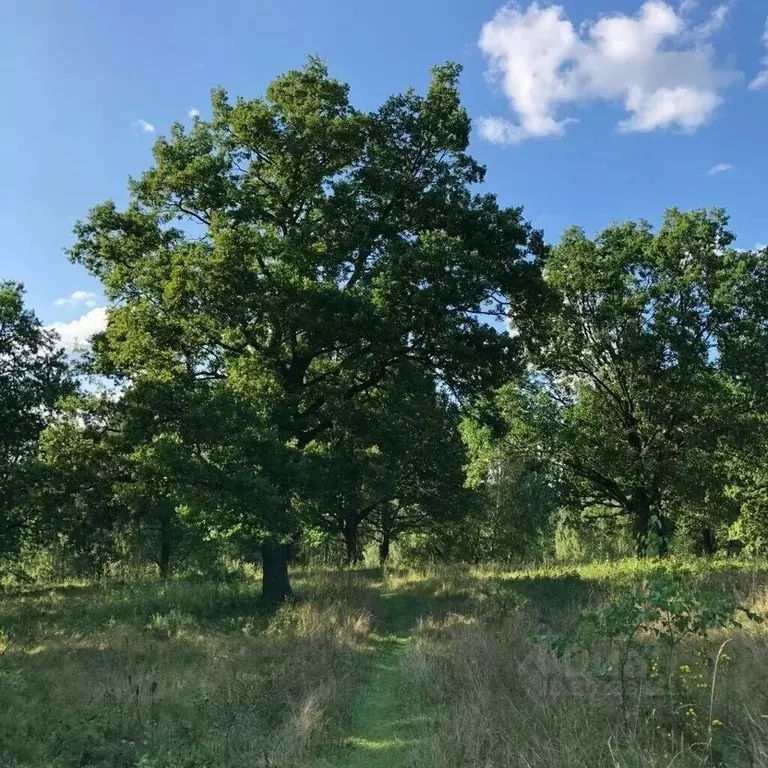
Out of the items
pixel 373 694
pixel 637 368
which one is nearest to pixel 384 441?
pixel 373 694

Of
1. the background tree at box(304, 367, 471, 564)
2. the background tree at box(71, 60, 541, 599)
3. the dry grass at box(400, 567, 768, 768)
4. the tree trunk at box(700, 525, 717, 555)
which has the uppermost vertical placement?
the background tree at box(71, 60, 541, 599)

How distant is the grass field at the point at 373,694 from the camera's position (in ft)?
17.7

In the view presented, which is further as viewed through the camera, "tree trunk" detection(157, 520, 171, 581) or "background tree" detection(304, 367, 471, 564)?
"tree trunk" detection(157, 520, 171, 581)

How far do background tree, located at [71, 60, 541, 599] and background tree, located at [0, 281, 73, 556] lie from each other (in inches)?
331

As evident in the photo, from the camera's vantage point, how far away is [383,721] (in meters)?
7.69

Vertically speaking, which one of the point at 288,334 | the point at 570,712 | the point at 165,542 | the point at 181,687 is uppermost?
the point at 288,334

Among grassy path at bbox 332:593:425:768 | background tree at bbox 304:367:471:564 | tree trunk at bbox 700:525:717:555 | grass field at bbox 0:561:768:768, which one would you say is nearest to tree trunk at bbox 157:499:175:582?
background tree at bbox 304:367:471:564

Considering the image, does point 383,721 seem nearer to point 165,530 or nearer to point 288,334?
point 288,334

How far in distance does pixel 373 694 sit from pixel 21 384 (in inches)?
868

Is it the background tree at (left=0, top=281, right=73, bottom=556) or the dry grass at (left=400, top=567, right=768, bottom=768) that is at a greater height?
the background tree at (left=0, top=281, right=73, bottom=556)

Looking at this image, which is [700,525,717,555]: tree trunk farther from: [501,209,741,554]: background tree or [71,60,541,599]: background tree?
[71,60,541,599]: background tree

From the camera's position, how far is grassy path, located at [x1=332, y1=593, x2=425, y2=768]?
21.3 feet

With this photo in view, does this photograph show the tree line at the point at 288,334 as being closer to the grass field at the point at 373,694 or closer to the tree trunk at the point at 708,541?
the grass field at the point at 373,694

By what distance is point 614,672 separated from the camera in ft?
20.2
